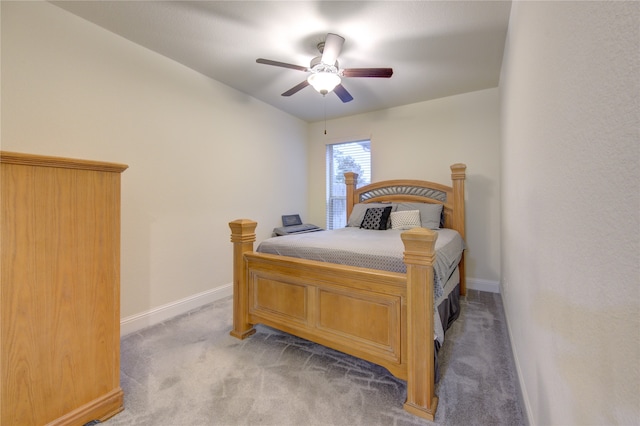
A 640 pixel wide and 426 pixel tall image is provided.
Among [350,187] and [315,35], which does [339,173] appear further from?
[315,35]

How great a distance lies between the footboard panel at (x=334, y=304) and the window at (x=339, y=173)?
8.46ft

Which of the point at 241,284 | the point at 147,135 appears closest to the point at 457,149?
the point at 241,284

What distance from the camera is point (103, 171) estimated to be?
1.42 metres

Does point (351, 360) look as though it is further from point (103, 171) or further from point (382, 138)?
point (382, 138)

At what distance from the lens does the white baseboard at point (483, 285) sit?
3.30m

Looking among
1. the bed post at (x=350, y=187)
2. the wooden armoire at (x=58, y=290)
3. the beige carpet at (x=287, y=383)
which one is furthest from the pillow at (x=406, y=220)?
the wooden armoire at (x=58, y=290)

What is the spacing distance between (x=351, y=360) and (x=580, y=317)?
153cm

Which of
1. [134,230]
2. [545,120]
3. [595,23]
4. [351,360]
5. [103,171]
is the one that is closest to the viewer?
[595,23]

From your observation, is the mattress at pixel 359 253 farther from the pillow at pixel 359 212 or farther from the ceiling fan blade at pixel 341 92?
the ceiling fan blade at pixel 341 92

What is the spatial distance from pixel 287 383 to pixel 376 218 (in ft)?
6.84

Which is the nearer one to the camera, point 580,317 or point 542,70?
point 580,317

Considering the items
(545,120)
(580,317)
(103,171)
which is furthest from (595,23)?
(103,171)

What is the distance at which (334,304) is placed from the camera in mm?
1793

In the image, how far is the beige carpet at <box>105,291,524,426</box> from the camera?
141 centimetres
